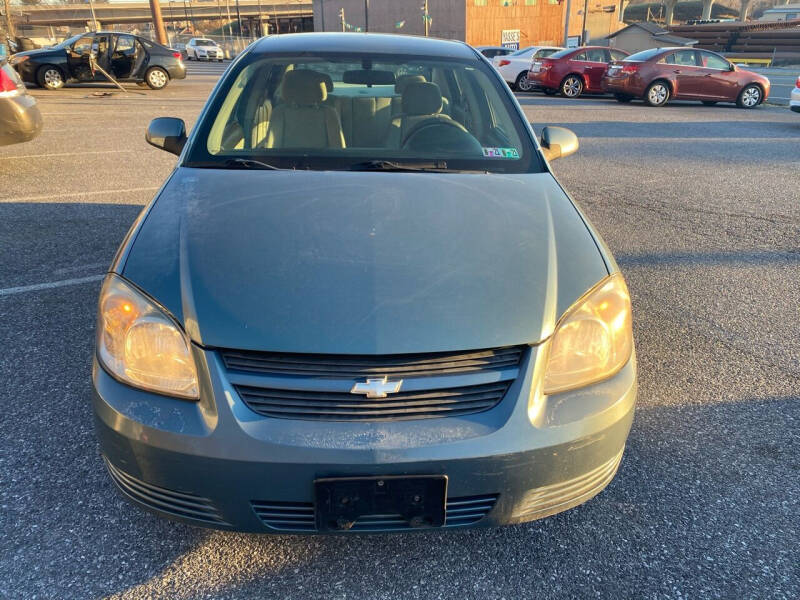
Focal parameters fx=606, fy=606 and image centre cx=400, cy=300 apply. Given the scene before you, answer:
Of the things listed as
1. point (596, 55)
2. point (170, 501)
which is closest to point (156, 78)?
point (596, 55)

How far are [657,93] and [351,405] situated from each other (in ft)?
52.1

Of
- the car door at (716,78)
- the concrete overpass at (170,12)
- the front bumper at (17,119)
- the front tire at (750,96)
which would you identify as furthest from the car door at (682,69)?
the concrete overpass at (170,12)

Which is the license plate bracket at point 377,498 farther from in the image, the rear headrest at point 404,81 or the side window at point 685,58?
the side window at point 685,58

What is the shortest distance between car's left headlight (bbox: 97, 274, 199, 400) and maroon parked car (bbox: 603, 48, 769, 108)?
15.6 m

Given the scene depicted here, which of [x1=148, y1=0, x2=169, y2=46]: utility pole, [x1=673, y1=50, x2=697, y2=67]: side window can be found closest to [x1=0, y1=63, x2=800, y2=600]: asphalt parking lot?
[x1=673, y1=50, x2=697, y2=67]: side window

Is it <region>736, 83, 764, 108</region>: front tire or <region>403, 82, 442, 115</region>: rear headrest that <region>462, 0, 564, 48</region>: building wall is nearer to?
<region>736, 83, 764, 108</region>: front tire

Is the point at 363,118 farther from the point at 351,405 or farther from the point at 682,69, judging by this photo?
the point at 682,69

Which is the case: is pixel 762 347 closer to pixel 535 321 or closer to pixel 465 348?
pixel 535 321

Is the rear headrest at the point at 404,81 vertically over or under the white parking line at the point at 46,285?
over

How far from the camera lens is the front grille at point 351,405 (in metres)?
1.60

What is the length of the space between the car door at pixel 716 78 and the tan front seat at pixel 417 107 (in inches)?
571

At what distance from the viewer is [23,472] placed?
2.23m

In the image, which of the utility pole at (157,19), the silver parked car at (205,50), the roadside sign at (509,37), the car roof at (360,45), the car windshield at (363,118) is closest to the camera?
the car windshield at (363,118)

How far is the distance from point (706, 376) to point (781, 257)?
2253 millimetres
